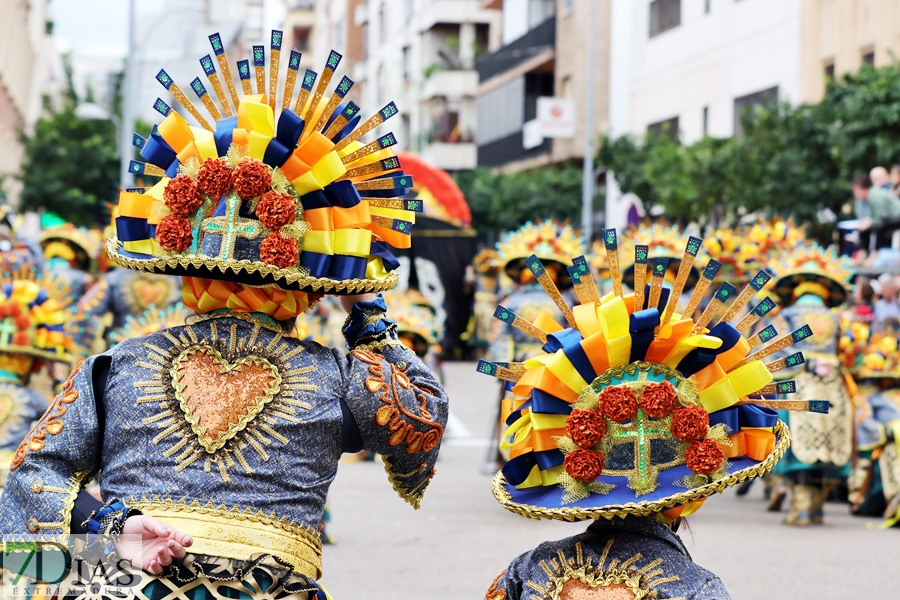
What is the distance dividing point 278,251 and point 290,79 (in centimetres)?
49

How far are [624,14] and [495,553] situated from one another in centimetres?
3038

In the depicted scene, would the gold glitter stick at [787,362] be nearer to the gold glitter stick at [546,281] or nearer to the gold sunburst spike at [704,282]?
the gold sunburst spike at [704,282]

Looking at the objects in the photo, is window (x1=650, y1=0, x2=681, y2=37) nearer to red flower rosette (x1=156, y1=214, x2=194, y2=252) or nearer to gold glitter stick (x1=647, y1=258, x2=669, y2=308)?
gold glitter stick (x1=647, y1=258, x2=669, y2=308)

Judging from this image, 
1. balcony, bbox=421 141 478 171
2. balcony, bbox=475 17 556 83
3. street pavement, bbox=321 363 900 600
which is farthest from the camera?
balcony, bbox=421 141 478 171

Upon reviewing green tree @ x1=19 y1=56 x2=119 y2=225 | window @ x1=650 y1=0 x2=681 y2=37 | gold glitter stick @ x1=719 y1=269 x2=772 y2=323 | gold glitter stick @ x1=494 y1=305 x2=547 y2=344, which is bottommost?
gold glitter stick @ x1=494 y1=305 x2=547 y2=344

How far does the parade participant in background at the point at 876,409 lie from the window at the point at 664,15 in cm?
2361

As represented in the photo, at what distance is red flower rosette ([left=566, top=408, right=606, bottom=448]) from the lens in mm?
3473

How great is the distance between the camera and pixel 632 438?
3498 millimetres

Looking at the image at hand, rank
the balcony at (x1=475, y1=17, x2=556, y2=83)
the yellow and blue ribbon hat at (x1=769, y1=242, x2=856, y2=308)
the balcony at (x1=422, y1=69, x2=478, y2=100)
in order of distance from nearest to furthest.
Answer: the yellow and blue ribbon hat at (x1=769, y1=242, x2=856, y2=308) < the balcony at (x1=475, y1=17, x2=556, y2=83) < the balcony at (x1=422, y1=69, x2=478, y2=100)

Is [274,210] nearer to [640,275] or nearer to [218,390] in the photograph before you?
[218,390]

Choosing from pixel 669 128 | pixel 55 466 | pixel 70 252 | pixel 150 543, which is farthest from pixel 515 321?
pixel 669 128

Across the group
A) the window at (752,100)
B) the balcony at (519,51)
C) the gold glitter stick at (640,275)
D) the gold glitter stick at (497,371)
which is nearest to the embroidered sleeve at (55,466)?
the gold glitter stick at (497,371)

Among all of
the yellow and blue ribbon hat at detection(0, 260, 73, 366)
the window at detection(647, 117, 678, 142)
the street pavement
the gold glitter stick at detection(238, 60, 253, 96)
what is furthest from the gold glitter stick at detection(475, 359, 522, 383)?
the window at detection(647, 117, 678, 142)

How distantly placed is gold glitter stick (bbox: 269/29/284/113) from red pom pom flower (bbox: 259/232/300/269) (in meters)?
0.39
